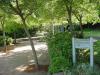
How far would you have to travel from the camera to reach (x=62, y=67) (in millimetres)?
7539

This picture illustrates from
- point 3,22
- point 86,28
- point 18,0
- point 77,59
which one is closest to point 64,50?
point 77,59

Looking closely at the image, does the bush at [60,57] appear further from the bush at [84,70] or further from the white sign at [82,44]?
the bush at [84,70]

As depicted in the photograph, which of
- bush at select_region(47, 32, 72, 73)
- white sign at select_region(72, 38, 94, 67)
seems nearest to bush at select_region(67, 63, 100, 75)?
white sign at select_region(72, 38, 94, 67)

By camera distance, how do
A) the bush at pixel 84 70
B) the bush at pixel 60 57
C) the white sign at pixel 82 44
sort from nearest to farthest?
the bush at pixel 84 70 < the white sign at pixel 82 44 < the bush at pixel 60 57

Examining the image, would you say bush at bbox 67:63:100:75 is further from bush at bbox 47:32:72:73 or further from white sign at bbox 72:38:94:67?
bush at bbox 47:32:72:73

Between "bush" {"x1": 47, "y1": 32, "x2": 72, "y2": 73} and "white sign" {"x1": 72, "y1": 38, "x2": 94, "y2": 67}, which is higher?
"white sign" {"x1": 72, "y1": 38, "x2": 94, "y2": 67}

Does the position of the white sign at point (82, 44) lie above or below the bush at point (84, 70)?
above

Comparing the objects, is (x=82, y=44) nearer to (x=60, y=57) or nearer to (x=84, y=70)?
(x=60, y=57)

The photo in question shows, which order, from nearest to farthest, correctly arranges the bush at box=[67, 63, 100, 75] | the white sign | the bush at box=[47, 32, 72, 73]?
the bush at box=[67, 63, 100, 75]
the white sign
the bush at box=[47, 32, 72, 73]

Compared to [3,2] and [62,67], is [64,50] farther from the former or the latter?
[3,2]

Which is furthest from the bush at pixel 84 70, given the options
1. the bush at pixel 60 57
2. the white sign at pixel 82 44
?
the bush at pixel 60 57

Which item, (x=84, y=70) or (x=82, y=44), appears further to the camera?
(x=82, y=44)

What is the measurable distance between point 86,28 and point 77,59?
35.0 metres

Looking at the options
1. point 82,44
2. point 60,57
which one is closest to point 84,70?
point 82,44
